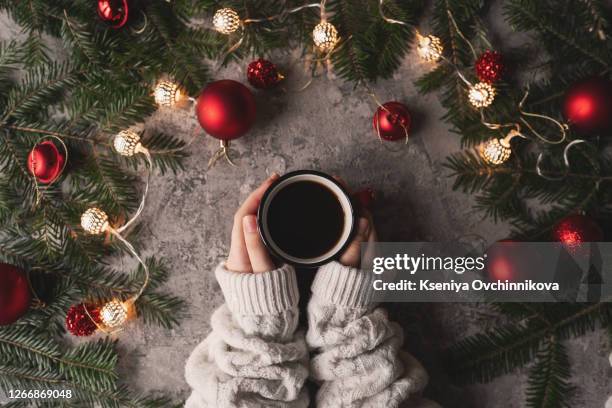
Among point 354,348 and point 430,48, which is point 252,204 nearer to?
point 354,348

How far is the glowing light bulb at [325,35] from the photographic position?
1.06m

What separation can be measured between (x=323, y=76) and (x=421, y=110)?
0.23 m

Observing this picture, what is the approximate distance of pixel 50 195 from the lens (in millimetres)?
1142

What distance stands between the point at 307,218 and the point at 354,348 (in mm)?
264

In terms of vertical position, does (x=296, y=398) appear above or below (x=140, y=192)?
above

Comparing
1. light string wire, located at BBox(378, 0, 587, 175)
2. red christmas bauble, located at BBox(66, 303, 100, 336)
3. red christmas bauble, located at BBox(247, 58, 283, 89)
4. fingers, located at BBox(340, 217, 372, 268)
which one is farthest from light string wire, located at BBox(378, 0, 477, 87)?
red christmas bauble, located at BBox(66, 303, 100, 336)

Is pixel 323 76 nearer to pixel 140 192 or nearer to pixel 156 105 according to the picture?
pixel 156 105

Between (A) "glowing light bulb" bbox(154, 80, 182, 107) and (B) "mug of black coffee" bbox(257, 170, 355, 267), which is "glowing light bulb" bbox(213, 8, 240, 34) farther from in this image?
(B) "mug of black coffee" bbox(257, 170, 355, 267)

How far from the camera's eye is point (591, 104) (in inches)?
38.4

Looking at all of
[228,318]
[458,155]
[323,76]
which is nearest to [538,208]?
[458,155]

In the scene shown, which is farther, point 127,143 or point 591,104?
point 127,143

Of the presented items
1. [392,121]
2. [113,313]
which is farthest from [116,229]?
[392,121]

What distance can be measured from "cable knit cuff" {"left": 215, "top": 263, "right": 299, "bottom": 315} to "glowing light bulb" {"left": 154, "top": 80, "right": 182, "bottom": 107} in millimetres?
392

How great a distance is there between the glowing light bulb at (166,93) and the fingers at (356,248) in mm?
473
